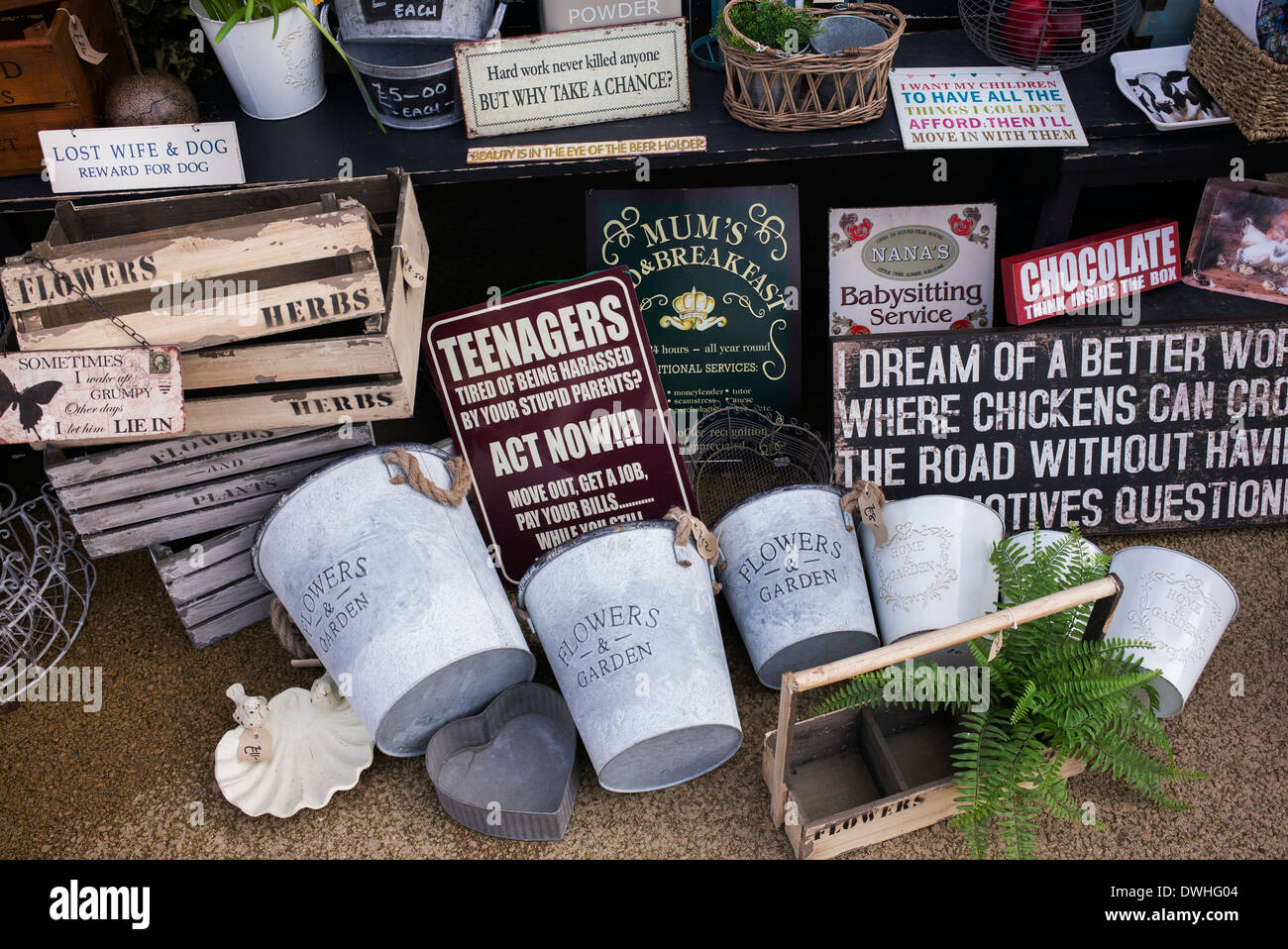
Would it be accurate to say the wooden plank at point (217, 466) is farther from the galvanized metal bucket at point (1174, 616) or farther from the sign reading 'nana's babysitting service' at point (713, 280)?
the galvanized metal bucket at point (1174, 616)

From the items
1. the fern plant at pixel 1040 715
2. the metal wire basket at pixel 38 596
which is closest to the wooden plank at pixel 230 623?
the metal wire basket at pixel 38 596

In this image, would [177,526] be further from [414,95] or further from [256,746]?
[414,95]

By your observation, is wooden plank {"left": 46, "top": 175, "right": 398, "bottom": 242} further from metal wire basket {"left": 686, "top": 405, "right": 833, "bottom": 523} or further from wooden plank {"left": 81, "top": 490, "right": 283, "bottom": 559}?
metal wire basket {"left": 686, "top": 405, "right": 833, "bottom": 523}

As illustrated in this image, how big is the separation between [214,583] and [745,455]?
1615 millimetres

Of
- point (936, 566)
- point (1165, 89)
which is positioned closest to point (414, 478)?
point (936, 566)

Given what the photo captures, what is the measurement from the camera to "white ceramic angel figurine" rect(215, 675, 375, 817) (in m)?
2.55

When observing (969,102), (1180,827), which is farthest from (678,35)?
(1180,827)

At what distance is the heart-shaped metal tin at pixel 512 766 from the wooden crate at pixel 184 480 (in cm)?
77

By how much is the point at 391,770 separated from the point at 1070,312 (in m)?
2.24

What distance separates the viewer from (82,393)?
2287mm

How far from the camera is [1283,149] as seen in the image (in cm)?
281

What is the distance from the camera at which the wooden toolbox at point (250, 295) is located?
7.59 feet

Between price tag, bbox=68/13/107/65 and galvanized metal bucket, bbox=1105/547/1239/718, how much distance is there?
2935mm

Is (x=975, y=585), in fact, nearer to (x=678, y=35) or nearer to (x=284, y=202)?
(x=678, y=35)
